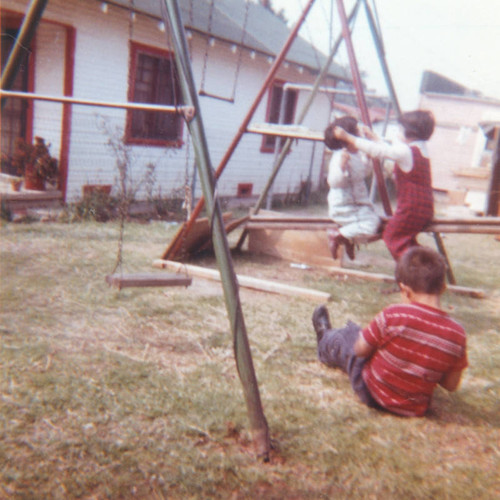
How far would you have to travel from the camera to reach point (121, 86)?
397 inches

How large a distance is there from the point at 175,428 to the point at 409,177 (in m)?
3.07

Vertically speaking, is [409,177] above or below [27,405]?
above

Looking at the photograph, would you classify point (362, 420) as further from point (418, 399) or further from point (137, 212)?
point (137, 212)

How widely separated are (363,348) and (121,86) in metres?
8.50

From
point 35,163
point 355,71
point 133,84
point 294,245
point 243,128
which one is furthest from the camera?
point 133,84

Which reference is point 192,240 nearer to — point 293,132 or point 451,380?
point 293,132

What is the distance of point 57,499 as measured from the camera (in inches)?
89.0

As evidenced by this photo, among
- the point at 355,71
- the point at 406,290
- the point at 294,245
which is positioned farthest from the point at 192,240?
the point at 406,290

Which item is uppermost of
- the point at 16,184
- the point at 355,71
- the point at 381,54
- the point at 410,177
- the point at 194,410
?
the point at 381,54

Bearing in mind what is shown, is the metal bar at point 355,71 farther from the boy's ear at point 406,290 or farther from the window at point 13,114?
the window at point 13,114

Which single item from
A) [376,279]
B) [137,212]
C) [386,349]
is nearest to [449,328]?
[386,349]

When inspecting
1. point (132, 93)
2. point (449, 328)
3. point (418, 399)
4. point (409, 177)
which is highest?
point (132, 93)

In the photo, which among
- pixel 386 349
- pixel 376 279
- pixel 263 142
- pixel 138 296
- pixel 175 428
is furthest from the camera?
pixel 263 142

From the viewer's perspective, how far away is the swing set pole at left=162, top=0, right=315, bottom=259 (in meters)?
5.64
